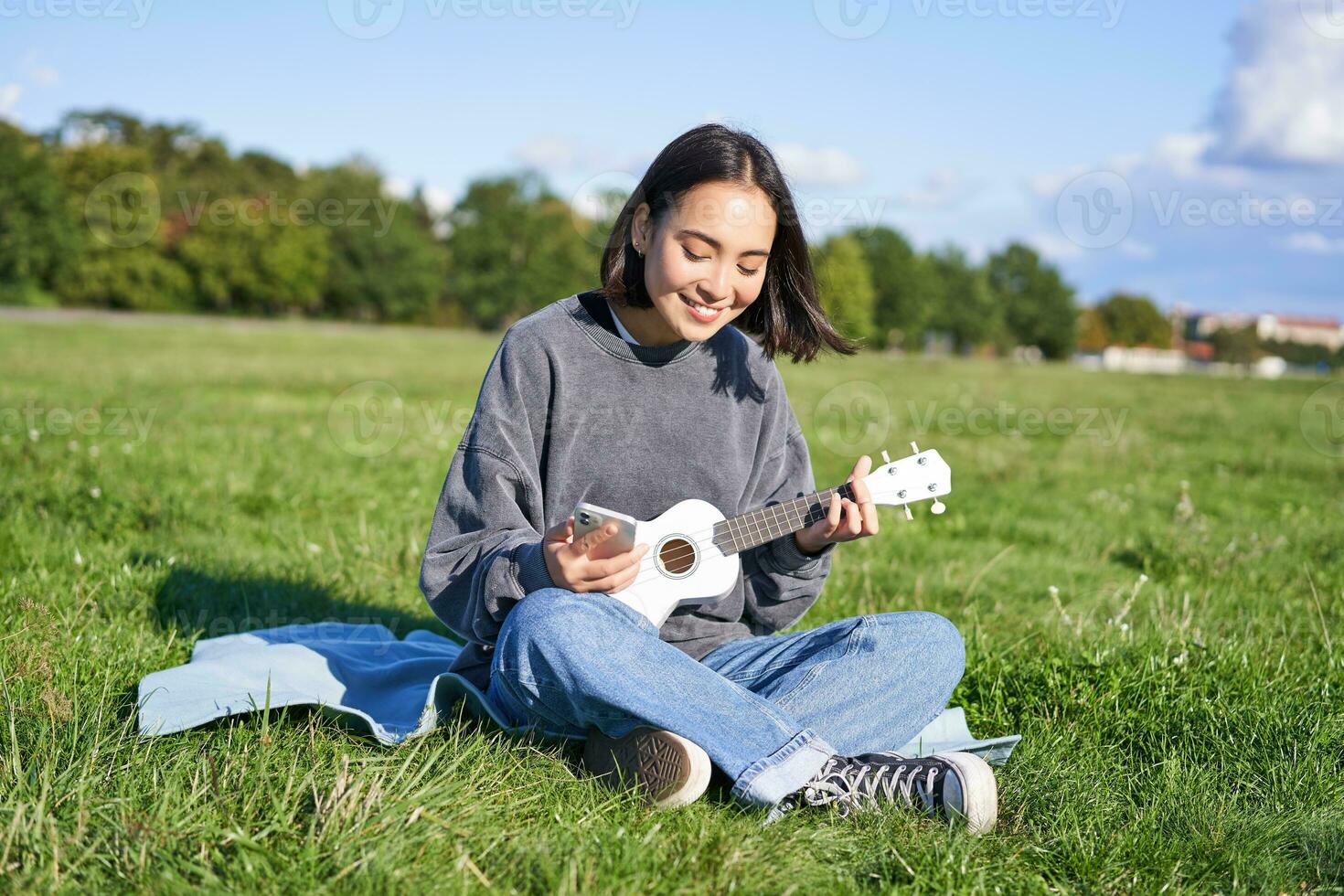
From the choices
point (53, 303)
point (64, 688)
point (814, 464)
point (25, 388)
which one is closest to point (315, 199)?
point (53, 303)

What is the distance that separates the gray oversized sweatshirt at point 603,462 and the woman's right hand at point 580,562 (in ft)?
0.18

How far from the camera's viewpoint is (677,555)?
3.25m

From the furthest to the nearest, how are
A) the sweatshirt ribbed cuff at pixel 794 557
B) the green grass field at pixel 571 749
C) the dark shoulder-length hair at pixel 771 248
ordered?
the sweatshirt ribbed cuff at pixel 794 557 < the dark shoulder-length hair at pixel 771 248 < the green grass field at pixel 571 749

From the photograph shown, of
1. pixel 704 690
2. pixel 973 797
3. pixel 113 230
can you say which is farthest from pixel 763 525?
pixel 113 230

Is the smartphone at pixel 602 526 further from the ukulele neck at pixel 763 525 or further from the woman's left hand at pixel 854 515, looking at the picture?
the woman's left hand at pixel 854 515

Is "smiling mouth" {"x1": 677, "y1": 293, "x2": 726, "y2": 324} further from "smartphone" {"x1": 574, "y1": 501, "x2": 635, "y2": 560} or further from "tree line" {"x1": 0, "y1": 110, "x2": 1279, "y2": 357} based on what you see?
"tree line" {"x1": 0, "y1": 110, "x2": 1279, "y2": 357}

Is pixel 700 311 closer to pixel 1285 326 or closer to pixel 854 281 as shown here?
pixel 854 281

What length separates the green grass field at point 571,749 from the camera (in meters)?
2.34

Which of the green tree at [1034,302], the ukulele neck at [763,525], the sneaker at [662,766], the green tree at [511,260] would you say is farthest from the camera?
the green tree at [1034,302]

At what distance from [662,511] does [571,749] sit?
75cm

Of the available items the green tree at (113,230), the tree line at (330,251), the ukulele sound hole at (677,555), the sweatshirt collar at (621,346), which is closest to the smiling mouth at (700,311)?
the sweatshirt collar at (621,346)

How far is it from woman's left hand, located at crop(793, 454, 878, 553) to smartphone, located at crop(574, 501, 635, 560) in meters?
0.68

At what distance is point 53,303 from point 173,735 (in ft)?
191

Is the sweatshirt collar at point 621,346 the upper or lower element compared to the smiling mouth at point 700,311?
lower
